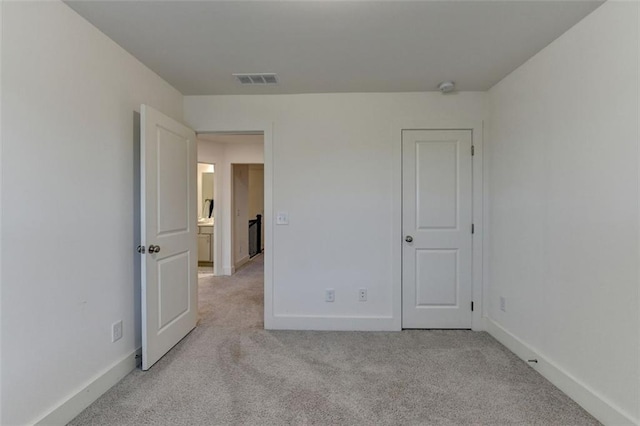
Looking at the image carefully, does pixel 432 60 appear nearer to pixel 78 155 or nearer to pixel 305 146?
pixel 305 146

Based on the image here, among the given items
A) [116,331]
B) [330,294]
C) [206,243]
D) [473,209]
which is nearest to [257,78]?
[330,294]

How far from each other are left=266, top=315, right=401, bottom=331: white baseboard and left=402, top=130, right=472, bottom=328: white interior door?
7.7 inches

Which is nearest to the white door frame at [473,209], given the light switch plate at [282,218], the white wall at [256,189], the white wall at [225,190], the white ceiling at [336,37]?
the white ceiling at [336,37]

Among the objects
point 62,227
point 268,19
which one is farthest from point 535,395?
point 62,227

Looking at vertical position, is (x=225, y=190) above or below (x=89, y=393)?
above

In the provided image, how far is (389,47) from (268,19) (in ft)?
2.68

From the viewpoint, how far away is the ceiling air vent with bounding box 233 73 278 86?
8.33 ft

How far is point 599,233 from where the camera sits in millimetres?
1723

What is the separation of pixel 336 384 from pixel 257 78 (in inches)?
93.2

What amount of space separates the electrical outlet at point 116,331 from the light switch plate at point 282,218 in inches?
57.0

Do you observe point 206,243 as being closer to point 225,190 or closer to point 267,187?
point 225,190

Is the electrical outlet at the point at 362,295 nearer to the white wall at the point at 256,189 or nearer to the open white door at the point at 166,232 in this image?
the open white door at the point at 166,232

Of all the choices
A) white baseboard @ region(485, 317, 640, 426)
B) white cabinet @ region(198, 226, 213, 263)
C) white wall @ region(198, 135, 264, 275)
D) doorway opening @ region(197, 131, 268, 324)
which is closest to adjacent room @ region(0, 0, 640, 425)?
white baseboard @ region(485, 317, 640, 426)

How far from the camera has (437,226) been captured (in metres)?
2.96
